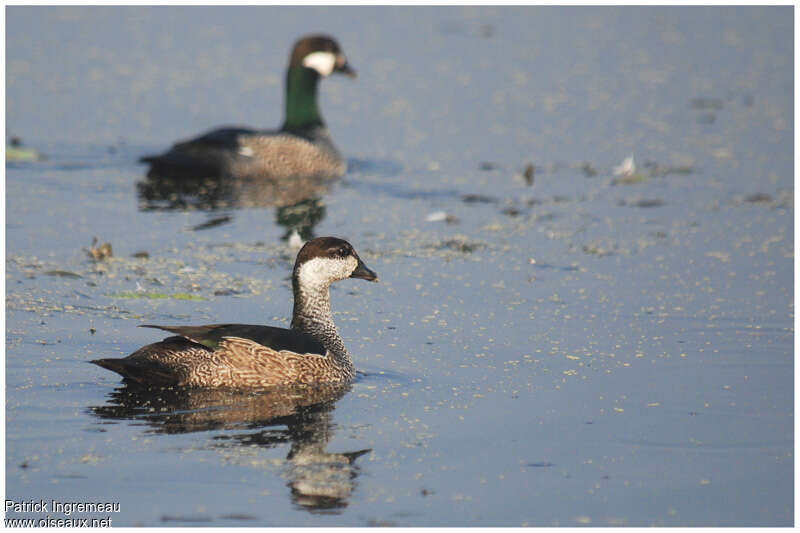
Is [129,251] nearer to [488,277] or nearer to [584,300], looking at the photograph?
[488,277]

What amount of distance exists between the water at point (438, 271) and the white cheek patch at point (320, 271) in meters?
0.61

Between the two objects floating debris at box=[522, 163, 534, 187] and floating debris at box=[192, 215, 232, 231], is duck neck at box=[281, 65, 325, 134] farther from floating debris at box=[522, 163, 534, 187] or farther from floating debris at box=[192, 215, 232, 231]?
floating debris at box=[192, 215, 232, 231]

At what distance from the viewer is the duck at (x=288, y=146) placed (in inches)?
587

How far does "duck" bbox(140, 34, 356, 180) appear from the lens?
14906mm

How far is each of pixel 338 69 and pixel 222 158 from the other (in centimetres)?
232

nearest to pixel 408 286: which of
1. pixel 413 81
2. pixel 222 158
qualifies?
pixel 222 158

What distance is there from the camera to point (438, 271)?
11.4m

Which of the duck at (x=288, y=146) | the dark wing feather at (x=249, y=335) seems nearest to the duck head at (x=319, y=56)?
the duck at (x=288, y=146)

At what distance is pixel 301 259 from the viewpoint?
903 cm

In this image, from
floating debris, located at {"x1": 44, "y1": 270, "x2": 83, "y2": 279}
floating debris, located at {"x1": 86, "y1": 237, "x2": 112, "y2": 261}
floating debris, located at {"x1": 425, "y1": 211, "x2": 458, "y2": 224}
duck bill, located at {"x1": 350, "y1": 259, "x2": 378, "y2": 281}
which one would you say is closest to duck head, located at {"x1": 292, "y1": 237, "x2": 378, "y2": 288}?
duck bill, located at {"x1": 350, "y1": 259, "x2": 378, "y2": 281}

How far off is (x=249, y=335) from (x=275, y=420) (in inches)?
28.5

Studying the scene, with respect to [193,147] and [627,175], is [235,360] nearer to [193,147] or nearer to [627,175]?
[193,147]

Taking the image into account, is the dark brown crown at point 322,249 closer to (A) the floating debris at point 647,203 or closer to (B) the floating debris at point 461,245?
(B) the floating debris at point 461,245

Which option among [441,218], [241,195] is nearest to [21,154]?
[241,195]
